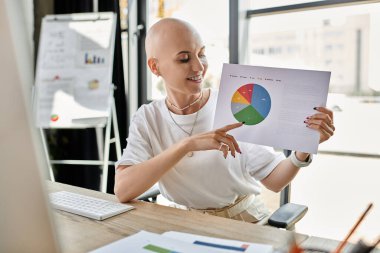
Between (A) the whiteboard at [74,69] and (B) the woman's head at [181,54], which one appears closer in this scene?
(B) the woman's head at [181,54]

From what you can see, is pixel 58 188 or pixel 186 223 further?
pixel 58 188

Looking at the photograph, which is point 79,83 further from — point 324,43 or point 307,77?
point 307,77

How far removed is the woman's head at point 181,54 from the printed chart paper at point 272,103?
17 cm

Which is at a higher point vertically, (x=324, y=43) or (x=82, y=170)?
(x=324, y=43)

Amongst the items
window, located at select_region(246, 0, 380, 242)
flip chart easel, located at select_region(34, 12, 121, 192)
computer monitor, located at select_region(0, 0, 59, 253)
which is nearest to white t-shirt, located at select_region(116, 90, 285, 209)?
computer monitor, located at select_region(0, 0, 59, 253)

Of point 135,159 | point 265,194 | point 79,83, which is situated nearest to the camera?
point 135,159

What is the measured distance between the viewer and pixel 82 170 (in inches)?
138

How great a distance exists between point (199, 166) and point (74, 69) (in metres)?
2.06

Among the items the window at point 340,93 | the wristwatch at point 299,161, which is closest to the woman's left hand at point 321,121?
the wristwatch at point 299,161

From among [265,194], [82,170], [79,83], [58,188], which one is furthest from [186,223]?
[82,170]

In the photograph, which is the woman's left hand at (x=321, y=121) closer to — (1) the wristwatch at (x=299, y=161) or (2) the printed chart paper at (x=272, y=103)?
(2) the printed chart paper at (x=272, y=103)

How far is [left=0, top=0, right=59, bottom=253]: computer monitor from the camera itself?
0.35 metres

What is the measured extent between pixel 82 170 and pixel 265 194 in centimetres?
164

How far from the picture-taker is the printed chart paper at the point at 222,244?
87 centimetres
